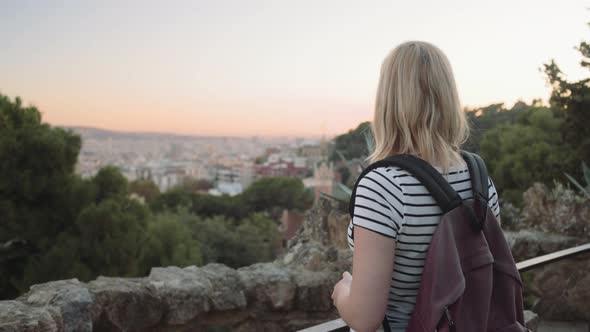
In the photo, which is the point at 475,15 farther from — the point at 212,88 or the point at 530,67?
the point at 212,88

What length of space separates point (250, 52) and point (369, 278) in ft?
104

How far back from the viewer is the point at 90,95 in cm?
4178

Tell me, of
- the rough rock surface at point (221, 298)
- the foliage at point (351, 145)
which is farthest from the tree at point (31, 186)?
the rough rock surface at point (221, 298)

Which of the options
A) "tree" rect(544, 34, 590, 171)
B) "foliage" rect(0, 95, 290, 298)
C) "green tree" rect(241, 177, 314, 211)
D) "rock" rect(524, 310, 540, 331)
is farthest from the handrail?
"green tree" rect(241, 177, 314, 211)

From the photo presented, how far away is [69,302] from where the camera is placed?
2.17 m

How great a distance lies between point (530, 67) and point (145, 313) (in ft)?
22.5

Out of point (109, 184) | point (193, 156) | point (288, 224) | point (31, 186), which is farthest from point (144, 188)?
point (193, 156)

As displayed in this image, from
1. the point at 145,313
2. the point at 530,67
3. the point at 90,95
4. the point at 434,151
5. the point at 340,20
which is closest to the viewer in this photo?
the point at 434,151

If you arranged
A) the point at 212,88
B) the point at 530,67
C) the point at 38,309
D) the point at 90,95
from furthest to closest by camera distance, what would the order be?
the point at 212,88 → the point at 90,95 → the point at 530,67 → the point at 38,309

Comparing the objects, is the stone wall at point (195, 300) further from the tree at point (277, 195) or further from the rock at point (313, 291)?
the tree at point (277, 195)

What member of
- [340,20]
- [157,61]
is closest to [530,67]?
[340,20]

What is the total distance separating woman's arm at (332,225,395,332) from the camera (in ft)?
2.77

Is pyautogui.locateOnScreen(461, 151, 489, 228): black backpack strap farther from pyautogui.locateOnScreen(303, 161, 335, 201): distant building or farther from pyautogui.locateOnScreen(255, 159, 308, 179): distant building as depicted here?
pyautogui.locateOnScreen(255, 159, 308, 179): distant building

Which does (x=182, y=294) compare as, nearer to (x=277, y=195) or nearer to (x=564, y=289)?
A: (x=564, y=289)
